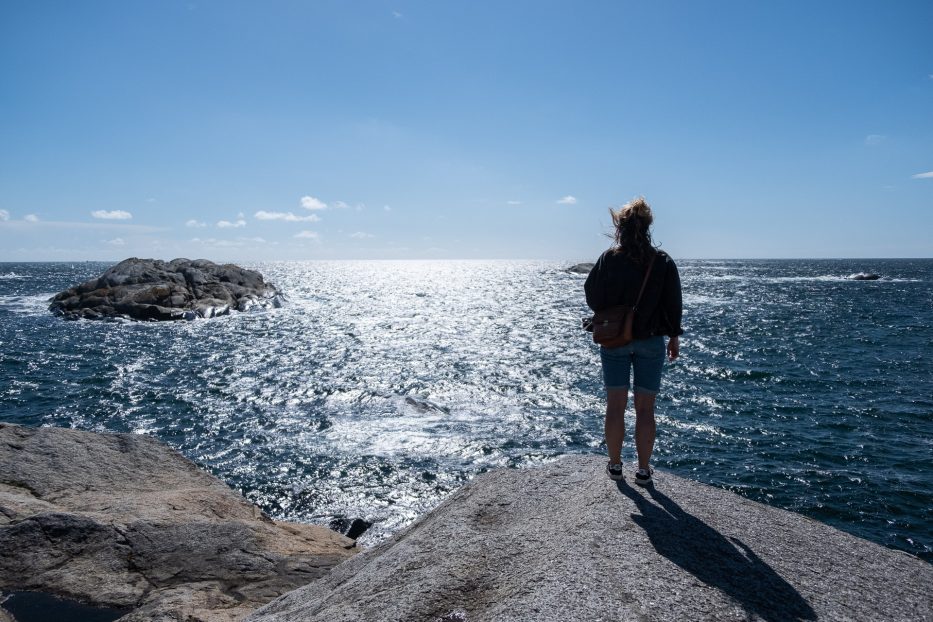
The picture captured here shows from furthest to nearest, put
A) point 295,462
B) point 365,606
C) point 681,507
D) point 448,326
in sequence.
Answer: point 448,326, point 295,462, point 681,507, point 365,606

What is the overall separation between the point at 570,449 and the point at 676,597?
13.2m

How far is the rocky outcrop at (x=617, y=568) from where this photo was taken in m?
3.87

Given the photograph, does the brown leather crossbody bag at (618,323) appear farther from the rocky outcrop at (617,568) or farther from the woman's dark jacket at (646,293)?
the rocky outcrop at (617,568)

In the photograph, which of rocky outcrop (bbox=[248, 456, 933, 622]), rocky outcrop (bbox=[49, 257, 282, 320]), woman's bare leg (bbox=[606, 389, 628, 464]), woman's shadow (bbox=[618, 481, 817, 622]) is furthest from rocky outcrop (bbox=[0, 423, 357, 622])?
rocky outcrop (bbox=[49, 257, 282, 320])

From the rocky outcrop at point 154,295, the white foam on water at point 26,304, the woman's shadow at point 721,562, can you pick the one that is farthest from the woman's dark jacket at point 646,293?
the white foam on water at point 26,304

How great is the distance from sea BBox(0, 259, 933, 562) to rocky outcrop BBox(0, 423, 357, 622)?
174 inches

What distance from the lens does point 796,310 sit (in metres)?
53.4

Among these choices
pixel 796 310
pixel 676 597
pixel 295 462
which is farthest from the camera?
pixel 796 310

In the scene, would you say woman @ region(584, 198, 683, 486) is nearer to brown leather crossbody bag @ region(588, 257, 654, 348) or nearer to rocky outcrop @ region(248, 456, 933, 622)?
brown leather crossbody bag @ region(588, 257, 654, 348)

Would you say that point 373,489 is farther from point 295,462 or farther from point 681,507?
point 681,507

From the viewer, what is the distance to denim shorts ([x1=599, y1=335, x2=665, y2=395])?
5660 millimetres

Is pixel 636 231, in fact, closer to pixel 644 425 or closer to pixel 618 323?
pixel 618 323

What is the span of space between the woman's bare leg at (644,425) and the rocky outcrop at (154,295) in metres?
48.3

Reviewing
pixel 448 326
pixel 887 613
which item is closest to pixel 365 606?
pixel 887 613
